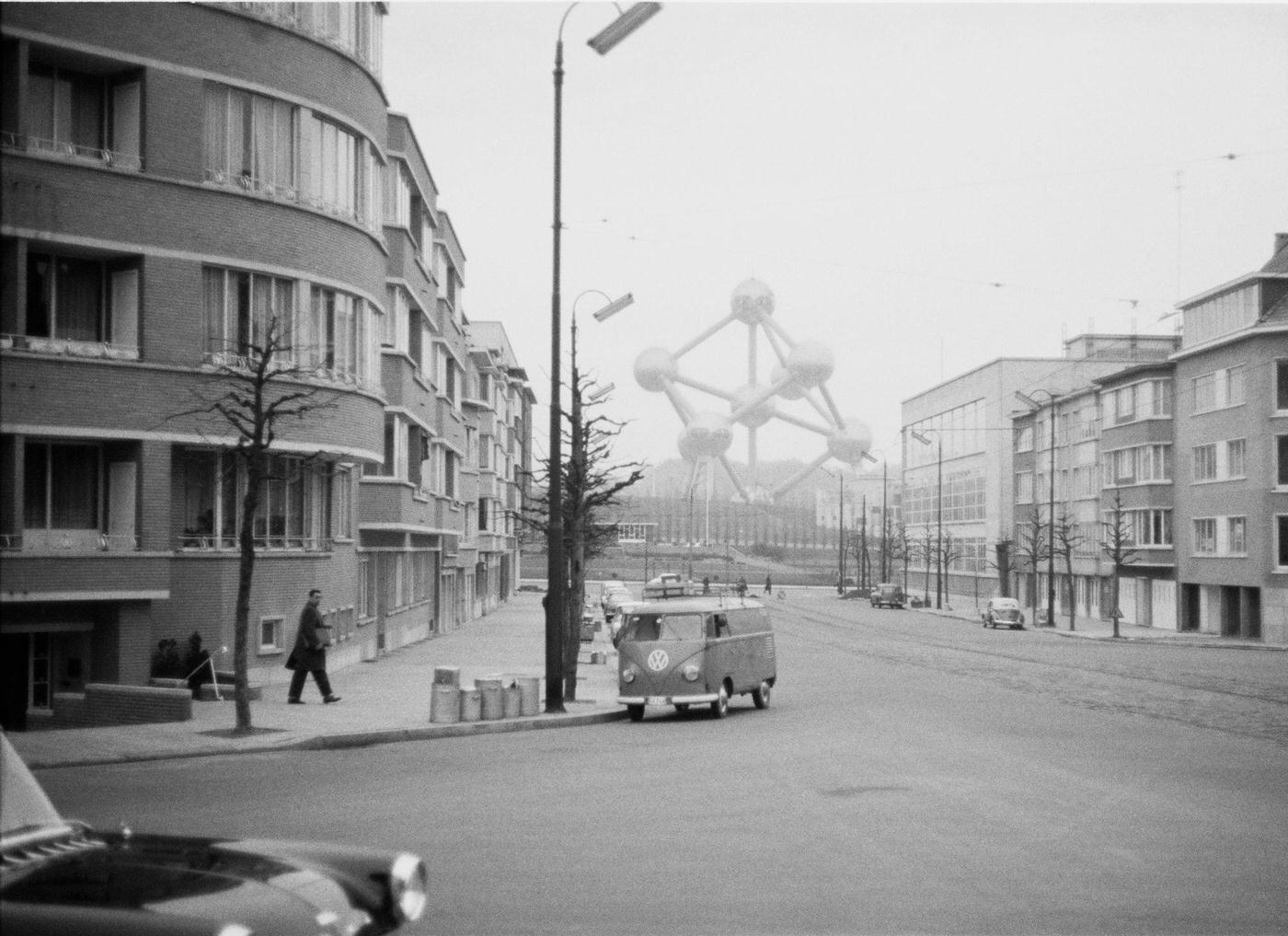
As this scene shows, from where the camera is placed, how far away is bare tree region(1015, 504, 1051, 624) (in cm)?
8006

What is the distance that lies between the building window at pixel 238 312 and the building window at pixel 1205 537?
4953 centimetres

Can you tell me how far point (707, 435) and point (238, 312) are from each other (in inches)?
4951

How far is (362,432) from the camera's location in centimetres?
2858

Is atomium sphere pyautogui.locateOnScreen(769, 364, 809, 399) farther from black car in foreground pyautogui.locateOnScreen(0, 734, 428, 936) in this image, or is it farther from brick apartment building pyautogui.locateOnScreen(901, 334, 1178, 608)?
black car in foreground pyautogui.locateOnScreen(0, 734, 428, 936)

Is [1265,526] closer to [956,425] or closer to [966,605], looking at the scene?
[966,605]

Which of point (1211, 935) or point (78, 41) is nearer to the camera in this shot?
point (1211, 935)

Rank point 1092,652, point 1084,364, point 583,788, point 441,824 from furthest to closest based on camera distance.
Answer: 1. point 1084,364
2. point 1092,652
3. point 583,788
4. point 441,824

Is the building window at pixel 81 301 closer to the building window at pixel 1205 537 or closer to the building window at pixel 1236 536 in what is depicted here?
the building window at pixel 1236 536

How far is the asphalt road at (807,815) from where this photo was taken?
912 cm

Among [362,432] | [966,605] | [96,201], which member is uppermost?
[96,201]

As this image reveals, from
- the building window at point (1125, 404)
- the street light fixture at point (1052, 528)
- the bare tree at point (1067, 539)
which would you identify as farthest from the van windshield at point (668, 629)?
the building window at point (1125, 404)

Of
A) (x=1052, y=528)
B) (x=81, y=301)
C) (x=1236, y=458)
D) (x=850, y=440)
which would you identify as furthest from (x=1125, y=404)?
(x=850, y=440)

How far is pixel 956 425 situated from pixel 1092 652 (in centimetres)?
7516

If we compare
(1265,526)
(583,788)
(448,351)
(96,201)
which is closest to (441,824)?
(583,788)
